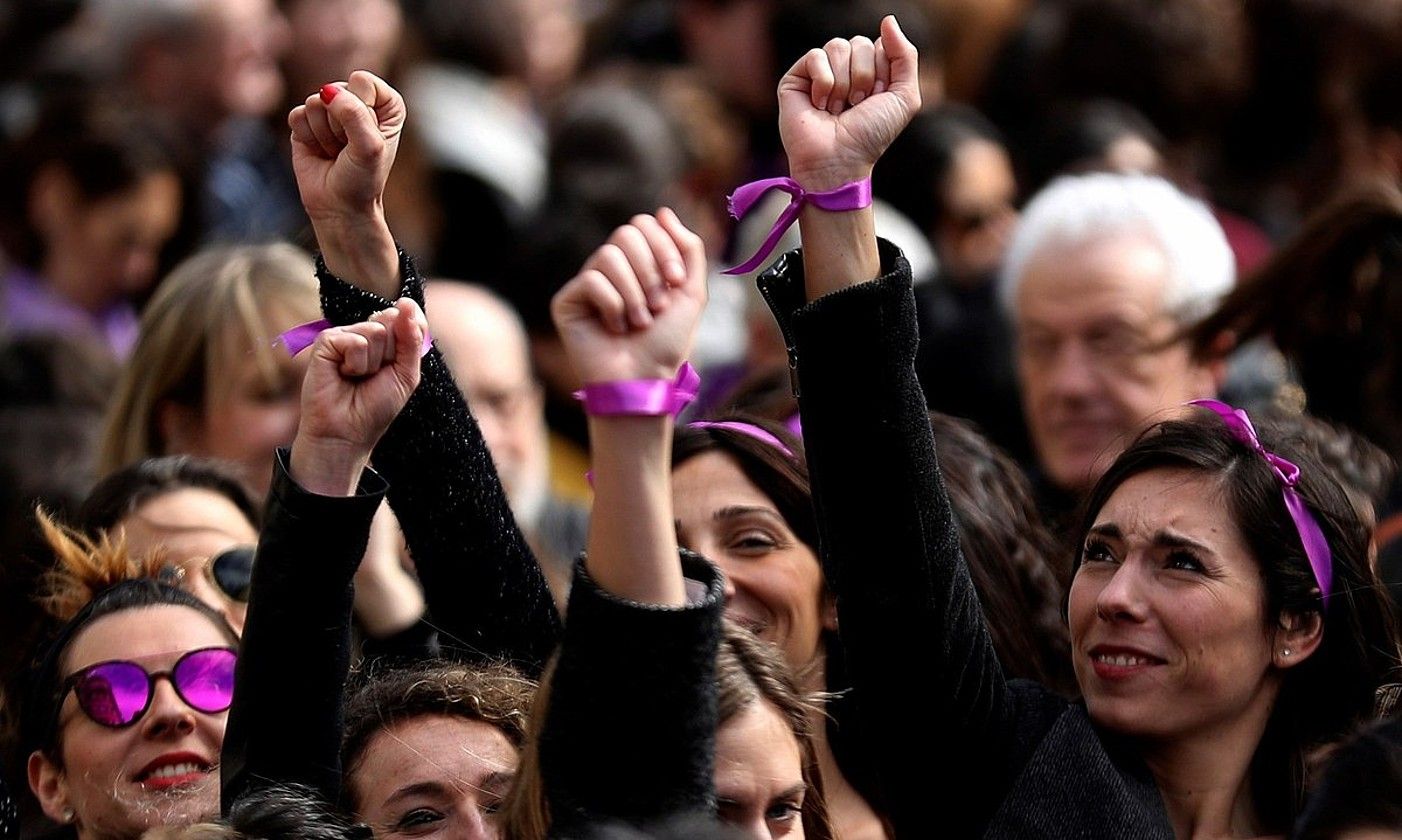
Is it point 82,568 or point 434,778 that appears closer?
point 434,778

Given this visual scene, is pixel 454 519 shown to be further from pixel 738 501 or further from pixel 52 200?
pixel 52 200

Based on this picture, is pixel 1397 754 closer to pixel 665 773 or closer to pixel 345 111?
pixel 665 773

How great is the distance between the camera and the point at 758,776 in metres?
2.58

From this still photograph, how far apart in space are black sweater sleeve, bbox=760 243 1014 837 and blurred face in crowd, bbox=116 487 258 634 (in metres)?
1.08

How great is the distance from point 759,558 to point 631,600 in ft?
3.43

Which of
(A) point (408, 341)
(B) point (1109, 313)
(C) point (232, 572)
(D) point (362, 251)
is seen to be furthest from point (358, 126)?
(B) point (1109, 313)

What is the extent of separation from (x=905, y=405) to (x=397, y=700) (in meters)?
0.80

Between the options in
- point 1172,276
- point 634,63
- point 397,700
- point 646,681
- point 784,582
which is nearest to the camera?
point 646,681

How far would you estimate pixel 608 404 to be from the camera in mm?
2225

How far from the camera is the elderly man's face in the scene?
4.32 m

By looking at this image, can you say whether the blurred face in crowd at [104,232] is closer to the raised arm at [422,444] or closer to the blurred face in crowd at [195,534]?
the blurred face in crowd at [195,534]

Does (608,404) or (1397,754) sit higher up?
(608,404)

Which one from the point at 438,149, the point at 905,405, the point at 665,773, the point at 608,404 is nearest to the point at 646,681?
the point at 665,773

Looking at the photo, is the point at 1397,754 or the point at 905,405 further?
the point at 905,405
